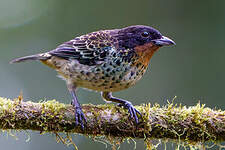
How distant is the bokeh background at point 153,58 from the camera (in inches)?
303

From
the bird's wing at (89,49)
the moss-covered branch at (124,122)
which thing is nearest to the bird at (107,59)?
the bird's wing at (89,49)

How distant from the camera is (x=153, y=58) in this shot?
855cm

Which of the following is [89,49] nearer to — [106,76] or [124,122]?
[106,76]

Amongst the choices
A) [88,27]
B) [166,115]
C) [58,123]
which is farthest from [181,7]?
[58,123]

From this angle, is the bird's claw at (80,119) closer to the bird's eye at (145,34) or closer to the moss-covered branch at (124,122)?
the moss-covered branch at (124,122)

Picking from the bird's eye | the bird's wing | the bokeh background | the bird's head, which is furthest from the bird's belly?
the bokeh background

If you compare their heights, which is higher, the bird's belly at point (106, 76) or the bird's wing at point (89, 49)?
the bird's wing at point (89, 49)

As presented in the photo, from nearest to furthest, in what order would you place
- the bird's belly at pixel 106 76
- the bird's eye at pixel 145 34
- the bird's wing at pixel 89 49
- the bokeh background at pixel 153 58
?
the bird's belly at pixel 106 76
the bird's wing at pixel 89 49
the bird's eye at pixel 145 34
the bokeh background at pixel 153 58

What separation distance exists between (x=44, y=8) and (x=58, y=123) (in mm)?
6393

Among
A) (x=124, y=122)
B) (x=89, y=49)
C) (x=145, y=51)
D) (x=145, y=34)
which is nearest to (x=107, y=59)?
(x=89, y=49)

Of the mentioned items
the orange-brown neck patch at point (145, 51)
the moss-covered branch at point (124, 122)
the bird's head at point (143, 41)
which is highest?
the bird's head at point (143, 41)

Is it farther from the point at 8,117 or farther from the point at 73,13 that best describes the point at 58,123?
the point at 73,13

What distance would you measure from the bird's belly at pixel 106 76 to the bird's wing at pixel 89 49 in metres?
Result: 0.14

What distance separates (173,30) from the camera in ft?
28.0
